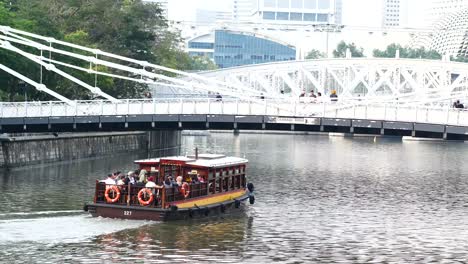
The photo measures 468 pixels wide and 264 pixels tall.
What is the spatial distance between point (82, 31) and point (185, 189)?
6177 centimetres

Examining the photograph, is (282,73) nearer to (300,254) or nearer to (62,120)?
(62,120)

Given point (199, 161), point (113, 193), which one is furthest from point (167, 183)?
point (199, 161)

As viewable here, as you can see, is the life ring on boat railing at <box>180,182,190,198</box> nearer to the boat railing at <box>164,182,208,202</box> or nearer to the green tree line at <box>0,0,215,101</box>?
the boat railing at <box>164,182,208,202</box>

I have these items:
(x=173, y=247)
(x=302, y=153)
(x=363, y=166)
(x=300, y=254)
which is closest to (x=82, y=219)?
(x=173, y=247)

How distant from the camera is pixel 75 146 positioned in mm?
110375

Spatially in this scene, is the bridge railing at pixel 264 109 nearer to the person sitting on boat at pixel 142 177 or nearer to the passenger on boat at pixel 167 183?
the person sitting on boat at pixel 142 177

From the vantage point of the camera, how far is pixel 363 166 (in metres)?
117

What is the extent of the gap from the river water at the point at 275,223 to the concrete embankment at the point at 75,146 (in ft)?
5.28

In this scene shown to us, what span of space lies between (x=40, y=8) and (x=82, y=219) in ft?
212

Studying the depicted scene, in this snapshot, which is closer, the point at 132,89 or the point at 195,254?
the point at 195,254

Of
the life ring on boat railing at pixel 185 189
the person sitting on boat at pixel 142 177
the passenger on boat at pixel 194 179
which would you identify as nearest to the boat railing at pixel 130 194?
the life ring on boat railing at pixel 185 189

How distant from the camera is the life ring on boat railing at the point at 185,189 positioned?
69.5 m

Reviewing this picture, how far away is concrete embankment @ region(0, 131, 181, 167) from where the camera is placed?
98.5 metres

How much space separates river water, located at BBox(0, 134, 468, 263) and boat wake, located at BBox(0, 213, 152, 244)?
50 millimetres
